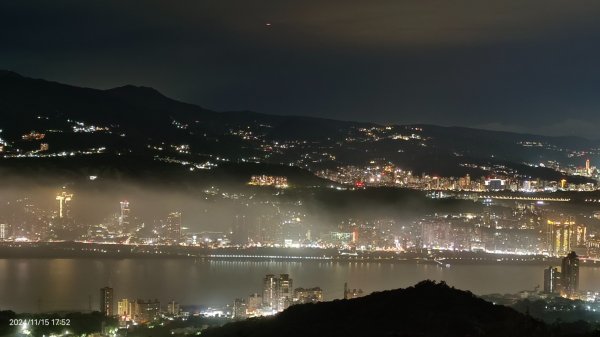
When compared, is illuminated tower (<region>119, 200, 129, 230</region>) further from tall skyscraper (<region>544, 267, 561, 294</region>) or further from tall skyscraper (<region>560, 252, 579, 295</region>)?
tall skyscraper (<region>560, 252, 579, 295</region>)

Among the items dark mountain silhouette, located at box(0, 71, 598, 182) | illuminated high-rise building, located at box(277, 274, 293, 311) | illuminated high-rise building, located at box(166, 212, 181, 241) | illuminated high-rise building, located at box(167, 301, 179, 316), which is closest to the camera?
illuminated high-rise building, located at box(167, 301, 179, 316)

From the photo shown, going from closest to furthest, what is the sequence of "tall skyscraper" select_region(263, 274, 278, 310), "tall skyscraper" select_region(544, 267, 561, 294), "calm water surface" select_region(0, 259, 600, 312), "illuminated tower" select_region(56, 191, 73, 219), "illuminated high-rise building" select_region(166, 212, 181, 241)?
"tall skyscraper" select_region(263, 274, 278, 310)
"calm water surface" select_region(0, 259, 600, 312)
"tall skyscraper" select_region(544, 267, 561, 294)
"illuminated tower" select_region(56, 191, 73, 219)
"illuminated high-rise building" select_region(166, 212, 181, 241)

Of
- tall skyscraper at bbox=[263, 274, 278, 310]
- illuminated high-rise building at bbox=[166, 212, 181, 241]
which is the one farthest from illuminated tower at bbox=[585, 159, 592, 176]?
tall skyscraper at bbox=[263, 274, 278, 310]

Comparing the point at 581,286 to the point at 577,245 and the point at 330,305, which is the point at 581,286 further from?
the point at 330,305

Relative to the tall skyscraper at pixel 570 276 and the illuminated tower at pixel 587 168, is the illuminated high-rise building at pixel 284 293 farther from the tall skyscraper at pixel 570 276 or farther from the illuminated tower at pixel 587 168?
the illuminated tower at pixel 587 168

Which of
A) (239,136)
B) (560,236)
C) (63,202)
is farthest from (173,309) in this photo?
(239,136)

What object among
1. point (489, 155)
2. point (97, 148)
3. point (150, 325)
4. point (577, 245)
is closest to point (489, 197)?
point (577, 245)

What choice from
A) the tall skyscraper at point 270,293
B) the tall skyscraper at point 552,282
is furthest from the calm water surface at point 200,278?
the tall skyscraper at point 270,293

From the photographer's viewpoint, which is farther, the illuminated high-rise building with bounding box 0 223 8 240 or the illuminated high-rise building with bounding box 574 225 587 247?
the illuminated high-rise building with bounding box 574 225 587 247
